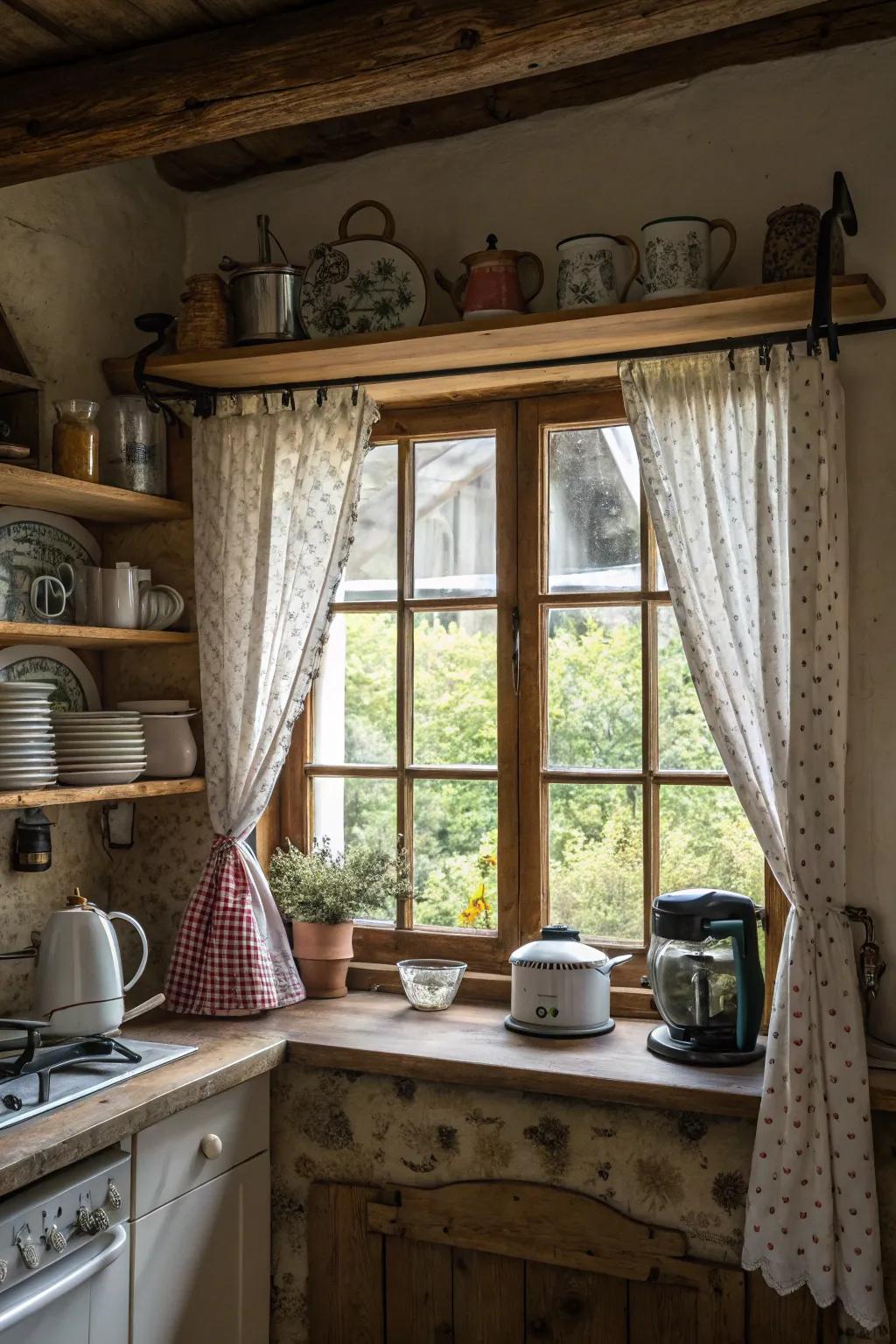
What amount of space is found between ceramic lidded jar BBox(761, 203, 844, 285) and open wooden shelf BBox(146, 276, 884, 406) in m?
0.07

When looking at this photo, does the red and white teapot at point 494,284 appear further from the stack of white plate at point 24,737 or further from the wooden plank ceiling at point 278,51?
the stack of white plate at point 24,737

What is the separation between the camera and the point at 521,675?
2.68 meters

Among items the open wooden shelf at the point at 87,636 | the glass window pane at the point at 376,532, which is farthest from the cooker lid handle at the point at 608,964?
the open wooden shelf at the point at 87,636

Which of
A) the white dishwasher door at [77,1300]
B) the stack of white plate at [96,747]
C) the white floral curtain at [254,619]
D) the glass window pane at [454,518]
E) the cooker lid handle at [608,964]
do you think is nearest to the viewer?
the white dishwasher door at [77,1300]

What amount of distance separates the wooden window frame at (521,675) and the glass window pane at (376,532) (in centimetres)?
4

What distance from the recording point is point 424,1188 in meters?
2.34

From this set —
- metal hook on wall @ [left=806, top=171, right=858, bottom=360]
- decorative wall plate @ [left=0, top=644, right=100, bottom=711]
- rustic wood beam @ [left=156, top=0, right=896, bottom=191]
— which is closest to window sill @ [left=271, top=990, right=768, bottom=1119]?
decorative wall plate @ [left=0, top=644, right=100, bottom=711]

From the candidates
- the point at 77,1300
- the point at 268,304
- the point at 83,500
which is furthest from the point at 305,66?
the point at 77,1300

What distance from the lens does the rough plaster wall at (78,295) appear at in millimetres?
2596

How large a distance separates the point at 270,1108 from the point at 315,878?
0.50m

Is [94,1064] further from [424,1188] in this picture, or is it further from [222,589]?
[222,589]

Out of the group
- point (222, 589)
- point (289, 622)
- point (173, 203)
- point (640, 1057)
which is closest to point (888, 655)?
point (640, 1057)

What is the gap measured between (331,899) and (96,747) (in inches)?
24.1

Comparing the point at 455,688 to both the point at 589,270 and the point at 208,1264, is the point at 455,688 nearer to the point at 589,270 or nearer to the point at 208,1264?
the point at 589,270
